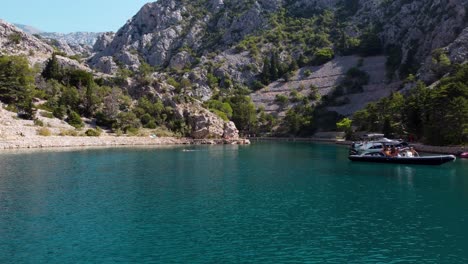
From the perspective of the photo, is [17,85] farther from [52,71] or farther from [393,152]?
[393,152]

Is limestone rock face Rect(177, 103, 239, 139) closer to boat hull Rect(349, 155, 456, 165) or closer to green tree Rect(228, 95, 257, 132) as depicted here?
green tree Rect(228, 95, 257, 132)

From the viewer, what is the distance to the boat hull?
66.6 m

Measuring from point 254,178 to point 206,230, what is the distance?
2481 cm

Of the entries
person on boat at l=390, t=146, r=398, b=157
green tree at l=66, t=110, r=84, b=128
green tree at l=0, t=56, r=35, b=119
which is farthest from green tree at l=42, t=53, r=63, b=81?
person on boat at l=390, t=146, r=398, b=157

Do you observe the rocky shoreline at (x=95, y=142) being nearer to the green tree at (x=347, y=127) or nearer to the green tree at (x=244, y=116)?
the green tree at (x=347, y=127)

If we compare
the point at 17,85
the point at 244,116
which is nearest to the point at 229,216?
the point at 17,85

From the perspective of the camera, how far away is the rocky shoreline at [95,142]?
89.9 metres

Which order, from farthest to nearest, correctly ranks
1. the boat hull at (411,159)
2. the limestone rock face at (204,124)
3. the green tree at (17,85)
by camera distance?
1. the limestone rock face at (204,124)
2. the green tree at (17,85)
3. the boat hull at (411,159)

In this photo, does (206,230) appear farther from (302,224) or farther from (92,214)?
(92,214)

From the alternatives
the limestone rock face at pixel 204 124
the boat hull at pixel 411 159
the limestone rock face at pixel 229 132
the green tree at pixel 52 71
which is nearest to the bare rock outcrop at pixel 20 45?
the green tree at pixel 52 71

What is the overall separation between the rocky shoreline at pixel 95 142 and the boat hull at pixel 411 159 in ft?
191

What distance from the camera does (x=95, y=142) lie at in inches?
4149

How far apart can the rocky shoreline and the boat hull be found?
58154 millimetres

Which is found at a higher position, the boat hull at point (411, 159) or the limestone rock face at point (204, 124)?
the limestone rock face at point (204, 124)
